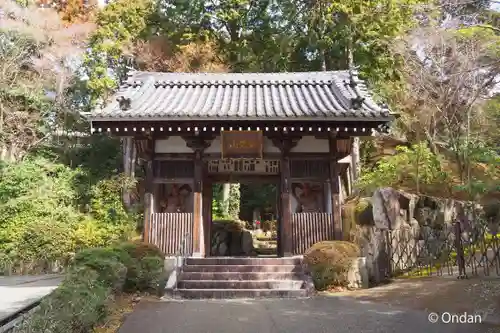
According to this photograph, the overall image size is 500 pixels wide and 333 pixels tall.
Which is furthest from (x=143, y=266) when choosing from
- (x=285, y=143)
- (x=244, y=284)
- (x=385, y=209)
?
(x=385, y=209)

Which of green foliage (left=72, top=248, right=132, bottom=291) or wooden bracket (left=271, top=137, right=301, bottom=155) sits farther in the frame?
wooden bracket (left=271, top=137, right=301, bottom=155)

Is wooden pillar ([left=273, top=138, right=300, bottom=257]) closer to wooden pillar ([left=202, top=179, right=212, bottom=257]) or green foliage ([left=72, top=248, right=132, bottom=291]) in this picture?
wooden pillar ([left=202, top=179, right=212, bottom=257])

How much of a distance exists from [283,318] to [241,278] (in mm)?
2778

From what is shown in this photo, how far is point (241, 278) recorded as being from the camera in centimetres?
859

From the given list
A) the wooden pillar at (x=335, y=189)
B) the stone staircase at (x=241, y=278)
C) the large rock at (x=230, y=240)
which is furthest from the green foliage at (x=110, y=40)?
the wooden pillar at (x=335, y=189)

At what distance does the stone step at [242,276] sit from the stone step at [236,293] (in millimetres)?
657

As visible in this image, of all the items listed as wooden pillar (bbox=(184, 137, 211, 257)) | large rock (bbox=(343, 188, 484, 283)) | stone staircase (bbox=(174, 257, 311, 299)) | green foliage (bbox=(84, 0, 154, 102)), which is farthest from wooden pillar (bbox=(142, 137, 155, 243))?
green foliage (bbox=(84, 0, 154, 102))

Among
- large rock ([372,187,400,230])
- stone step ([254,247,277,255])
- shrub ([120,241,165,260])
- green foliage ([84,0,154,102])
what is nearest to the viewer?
shrub ([120,241,165,260])

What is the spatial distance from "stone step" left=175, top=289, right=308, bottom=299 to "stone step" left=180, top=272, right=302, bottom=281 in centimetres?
66

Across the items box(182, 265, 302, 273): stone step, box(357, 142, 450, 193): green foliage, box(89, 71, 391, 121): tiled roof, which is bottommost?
box(182, 265, 302, 273): stone step

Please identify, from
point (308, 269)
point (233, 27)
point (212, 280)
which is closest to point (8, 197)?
point (212, 280)

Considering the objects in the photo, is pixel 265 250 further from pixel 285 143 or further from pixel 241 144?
pixel 241 144

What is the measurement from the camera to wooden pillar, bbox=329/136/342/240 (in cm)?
1002

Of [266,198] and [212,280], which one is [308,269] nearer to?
[212,280]
